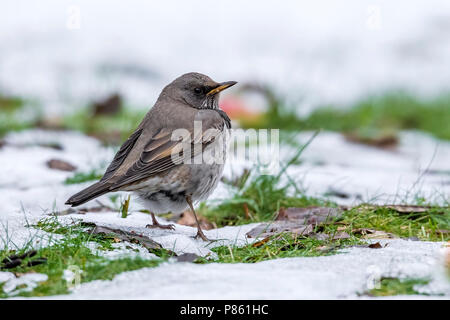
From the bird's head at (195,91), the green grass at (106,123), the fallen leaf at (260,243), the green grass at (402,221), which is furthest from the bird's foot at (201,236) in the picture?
the green grass at (106,123)

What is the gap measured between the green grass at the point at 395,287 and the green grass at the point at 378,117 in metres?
5.08

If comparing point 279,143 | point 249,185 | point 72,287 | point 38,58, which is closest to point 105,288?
point 72,287

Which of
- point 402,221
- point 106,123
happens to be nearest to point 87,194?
point 402,221

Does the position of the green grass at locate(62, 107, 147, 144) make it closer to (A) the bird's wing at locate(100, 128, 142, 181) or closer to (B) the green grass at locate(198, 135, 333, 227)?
(B) the green grass at locate(198, 135, 333, 227)

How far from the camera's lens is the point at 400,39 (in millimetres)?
16250

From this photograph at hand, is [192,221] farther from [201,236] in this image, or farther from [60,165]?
[60,165]

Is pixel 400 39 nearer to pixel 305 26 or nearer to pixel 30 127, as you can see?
pixel 305 26

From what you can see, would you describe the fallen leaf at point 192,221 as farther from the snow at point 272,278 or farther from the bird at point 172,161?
the snow at point 272,278

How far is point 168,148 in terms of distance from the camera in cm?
498

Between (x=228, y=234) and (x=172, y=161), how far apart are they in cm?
66

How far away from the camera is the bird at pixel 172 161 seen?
15.8ft

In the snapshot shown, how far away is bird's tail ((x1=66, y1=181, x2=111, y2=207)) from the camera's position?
444 centimetres
